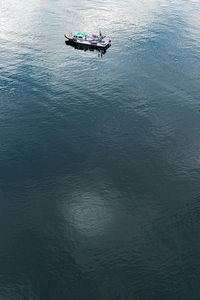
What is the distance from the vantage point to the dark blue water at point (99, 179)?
48.8 metres

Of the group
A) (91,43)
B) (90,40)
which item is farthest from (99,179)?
(90,40)

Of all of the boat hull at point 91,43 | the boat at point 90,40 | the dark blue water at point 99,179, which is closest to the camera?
the dark blue water at point 99,179

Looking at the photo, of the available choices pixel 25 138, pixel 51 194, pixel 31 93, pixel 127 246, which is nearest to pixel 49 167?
pixel 51 194

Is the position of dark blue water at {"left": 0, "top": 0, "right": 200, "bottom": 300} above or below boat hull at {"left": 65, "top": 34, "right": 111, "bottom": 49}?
below

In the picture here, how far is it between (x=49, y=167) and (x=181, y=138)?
53297 millimetres

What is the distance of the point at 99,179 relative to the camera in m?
69.1

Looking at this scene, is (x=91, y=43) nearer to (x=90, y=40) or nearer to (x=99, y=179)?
(x=90, y=40)

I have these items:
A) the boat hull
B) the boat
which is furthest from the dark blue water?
the boat

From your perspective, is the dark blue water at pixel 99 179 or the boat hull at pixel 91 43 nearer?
the dark blue water at pixel 99 179

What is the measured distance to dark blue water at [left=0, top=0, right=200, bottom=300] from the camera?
160ft

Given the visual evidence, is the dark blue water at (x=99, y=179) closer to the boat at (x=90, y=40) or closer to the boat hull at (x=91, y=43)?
the boat hull at (x=91, y=43)

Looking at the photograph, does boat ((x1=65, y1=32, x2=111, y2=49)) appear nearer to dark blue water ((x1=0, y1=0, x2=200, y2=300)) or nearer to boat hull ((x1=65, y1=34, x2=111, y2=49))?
boat hull ((x1=65, y1=34, x2=111, y2=49))

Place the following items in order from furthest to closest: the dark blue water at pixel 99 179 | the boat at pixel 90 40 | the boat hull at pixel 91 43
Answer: the boat at pixel 90 40 < the boat hull at pixel 91 43 < the dark blue water at pixel 99 179

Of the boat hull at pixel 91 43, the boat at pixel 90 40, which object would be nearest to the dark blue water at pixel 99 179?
the boat hull at pixel 91 43
